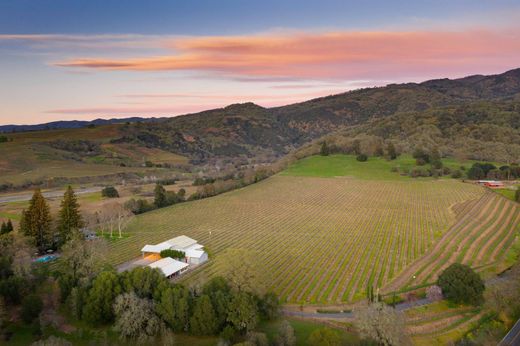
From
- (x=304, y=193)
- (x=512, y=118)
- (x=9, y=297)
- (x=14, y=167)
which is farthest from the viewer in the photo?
(x=512, y=118)

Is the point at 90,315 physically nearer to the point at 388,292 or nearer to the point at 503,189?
the point at 388,292

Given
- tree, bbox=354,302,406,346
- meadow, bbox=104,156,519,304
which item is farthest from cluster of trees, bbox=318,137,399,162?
tree, bbox=354,302,406,346

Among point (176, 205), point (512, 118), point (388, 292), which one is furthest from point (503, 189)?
point (512, 118)

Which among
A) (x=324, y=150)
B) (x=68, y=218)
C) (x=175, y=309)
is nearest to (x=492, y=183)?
(x=324, y=150)

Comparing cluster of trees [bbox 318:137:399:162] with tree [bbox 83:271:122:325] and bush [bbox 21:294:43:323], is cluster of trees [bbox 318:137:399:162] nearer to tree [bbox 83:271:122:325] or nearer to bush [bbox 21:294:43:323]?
tree [bbox 83:271:122:325]

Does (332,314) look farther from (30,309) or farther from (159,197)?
(159,197)

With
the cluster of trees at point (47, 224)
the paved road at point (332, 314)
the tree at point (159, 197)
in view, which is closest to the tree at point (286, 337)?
the paved road at point (332, 314)
